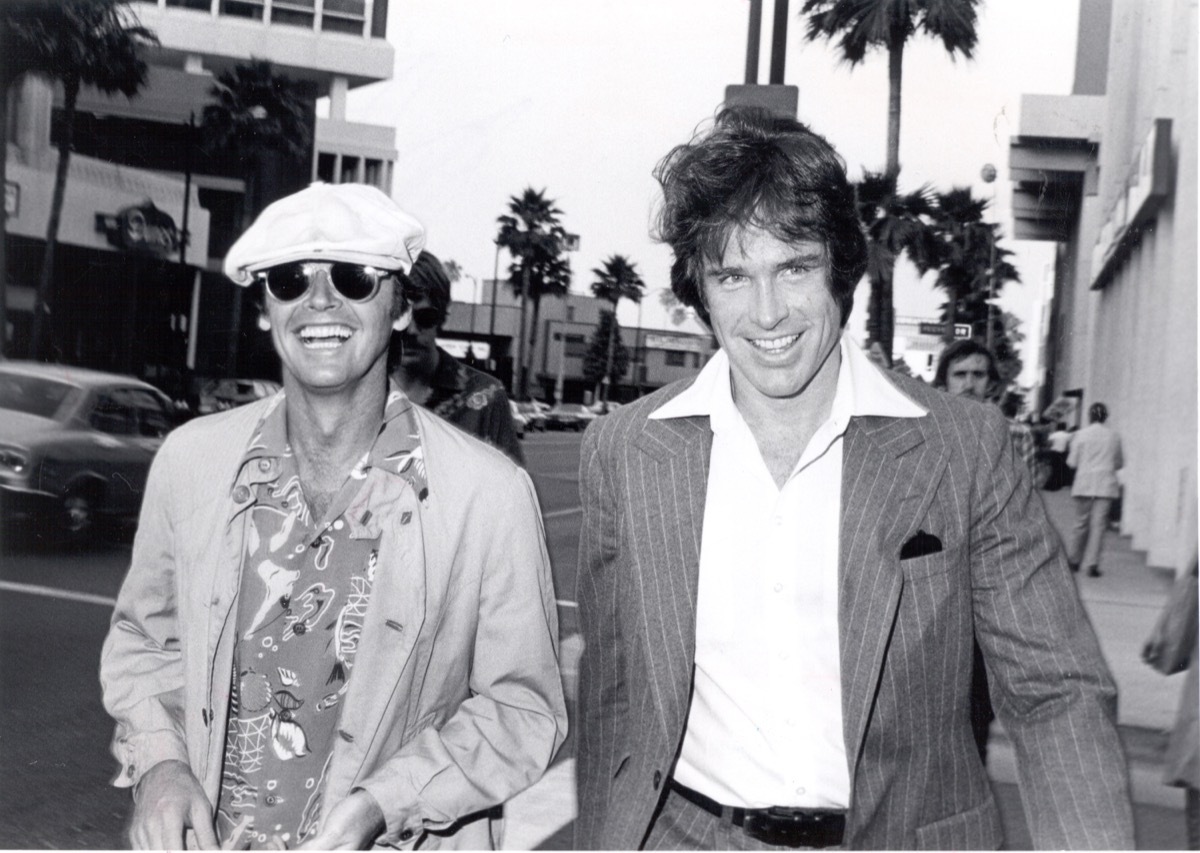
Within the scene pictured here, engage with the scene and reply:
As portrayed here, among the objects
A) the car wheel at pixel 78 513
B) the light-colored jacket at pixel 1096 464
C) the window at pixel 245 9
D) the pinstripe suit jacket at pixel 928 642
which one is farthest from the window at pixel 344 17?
the light-colored jacket at pixel 1096 464

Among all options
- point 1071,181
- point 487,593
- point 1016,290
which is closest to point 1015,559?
point 487,593

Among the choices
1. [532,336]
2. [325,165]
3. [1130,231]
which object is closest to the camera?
[325,165]

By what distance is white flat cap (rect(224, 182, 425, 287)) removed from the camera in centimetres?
221

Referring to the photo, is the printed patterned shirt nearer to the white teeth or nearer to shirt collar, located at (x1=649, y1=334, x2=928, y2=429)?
shirt collar, located at (x1=649, y1=334, x2=928, y2=429)

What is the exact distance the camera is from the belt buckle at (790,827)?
203 cm

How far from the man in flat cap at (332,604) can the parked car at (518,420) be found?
2.10 metres

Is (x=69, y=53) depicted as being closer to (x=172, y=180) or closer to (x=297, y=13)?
(x=172, y=180)

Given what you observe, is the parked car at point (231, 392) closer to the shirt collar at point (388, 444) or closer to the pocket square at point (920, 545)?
the shirt collar at point (388, 444)

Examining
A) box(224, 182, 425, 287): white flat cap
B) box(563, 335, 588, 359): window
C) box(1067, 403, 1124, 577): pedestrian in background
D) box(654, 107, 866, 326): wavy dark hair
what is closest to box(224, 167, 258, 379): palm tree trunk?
box(563, 335, 588, 359): window

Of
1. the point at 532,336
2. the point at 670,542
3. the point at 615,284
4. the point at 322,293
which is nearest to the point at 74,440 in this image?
the point at 532,336

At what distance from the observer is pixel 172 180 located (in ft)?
16.3

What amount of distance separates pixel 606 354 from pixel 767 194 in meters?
2.12

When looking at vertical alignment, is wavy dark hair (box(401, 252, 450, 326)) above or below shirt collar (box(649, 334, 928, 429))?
above

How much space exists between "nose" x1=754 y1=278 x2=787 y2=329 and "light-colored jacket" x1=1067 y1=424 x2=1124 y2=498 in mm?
6642
